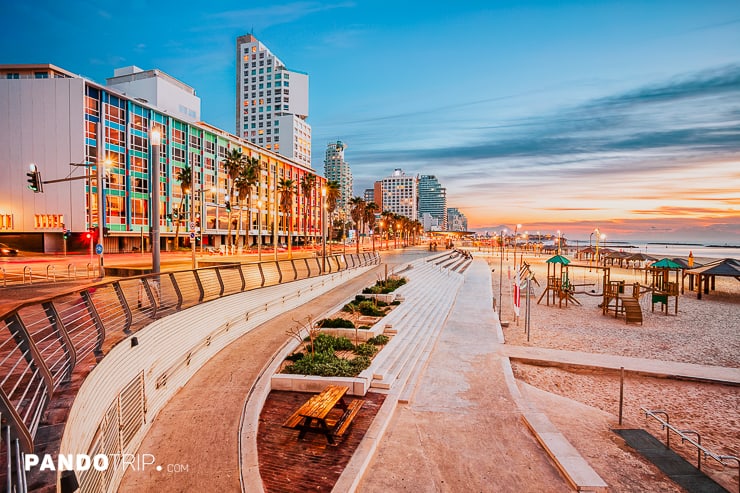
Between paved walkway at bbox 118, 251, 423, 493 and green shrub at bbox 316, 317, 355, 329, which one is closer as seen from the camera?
paved walkway at bbox 118, 251, 423, 493

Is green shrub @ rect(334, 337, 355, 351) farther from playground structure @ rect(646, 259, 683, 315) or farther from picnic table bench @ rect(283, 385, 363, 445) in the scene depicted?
playground structure @ rect(646, 259, 683, 315)

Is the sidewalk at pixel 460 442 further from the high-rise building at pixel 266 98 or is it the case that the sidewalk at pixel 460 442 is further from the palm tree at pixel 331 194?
the high-rise building at pixel 266 98

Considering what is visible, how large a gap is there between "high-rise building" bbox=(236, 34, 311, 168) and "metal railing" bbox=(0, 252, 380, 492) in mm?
123276

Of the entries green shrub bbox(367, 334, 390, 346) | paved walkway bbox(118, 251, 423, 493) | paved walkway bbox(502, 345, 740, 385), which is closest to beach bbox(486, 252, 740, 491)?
paved walkway bbox(502, 345, 740, 385)

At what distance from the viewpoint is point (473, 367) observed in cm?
1249

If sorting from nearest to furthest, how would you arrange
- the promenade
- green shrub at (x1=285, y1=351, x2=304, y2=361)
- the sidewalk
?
the promenade
the sidewalk
green shrub at (x1=285, y1=351, x2=304, y2=361)

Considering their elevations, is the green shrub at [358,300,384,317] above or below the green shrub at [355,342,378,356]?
above

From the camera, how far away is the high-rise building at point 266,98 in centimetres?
13275

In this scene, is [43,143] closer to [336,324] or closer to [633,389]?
[336,324]

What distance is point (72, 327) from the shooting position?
805cm

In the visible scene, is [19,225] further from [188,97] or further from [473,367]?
[473,367]

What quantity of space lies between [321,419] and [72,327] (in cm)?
574

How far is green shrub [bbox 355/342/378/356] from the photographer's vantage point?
38.6 feet

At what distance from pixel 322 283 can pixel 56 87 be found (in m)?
50.5
